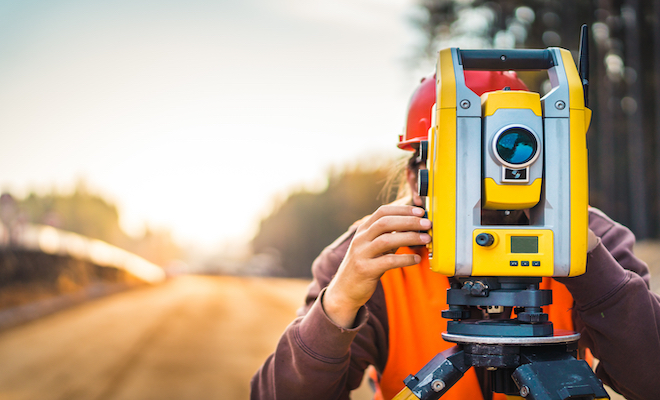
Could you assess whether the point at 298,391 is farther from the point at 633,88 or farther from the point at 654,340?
the point at 633,88

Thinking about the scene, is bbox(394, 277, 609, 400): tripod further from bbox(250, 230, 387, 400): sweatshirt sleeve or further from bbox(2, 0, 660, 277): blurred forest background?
bbox(2, 0, 660, 277): blurred forest background

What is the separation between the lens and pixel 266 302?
16766mm

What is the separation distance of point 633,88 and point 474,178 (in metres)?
15.1

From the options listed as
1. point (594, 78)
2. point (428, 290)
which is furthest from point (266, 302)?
point (428, 290)

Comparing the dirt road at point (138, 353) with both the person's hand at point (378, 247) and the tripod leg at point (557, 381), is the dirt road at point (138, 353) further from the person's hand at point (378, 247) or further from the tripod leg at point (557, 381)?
the tripod leg at point (557, 381)

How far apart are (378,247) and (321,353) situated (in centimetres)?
35

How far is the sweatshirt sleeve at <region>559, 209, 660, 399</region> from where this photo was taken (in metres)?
1.26

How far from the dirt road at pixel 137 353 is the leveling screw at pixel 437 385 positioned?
17.3ft

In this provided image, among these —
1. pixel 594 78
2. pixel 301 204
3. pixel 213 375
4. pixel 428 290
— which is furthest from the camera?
pixel 301 204

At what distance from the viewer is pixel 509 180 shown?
1.08m

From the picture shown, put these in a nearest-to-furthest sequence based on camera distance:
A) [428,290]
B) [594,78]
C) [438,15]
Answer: [428,290], [438,15], [594,78]

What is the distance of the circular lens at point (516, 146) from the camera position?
3.53 feet

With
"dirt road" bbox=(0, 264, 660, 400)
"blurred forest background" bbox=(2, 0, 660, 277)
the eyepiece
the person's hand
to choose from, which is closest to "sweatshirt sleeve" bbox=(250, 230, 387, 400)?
the person's hand

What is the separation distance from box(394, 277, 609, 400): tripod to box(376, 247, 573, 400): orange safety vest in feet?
1.30
